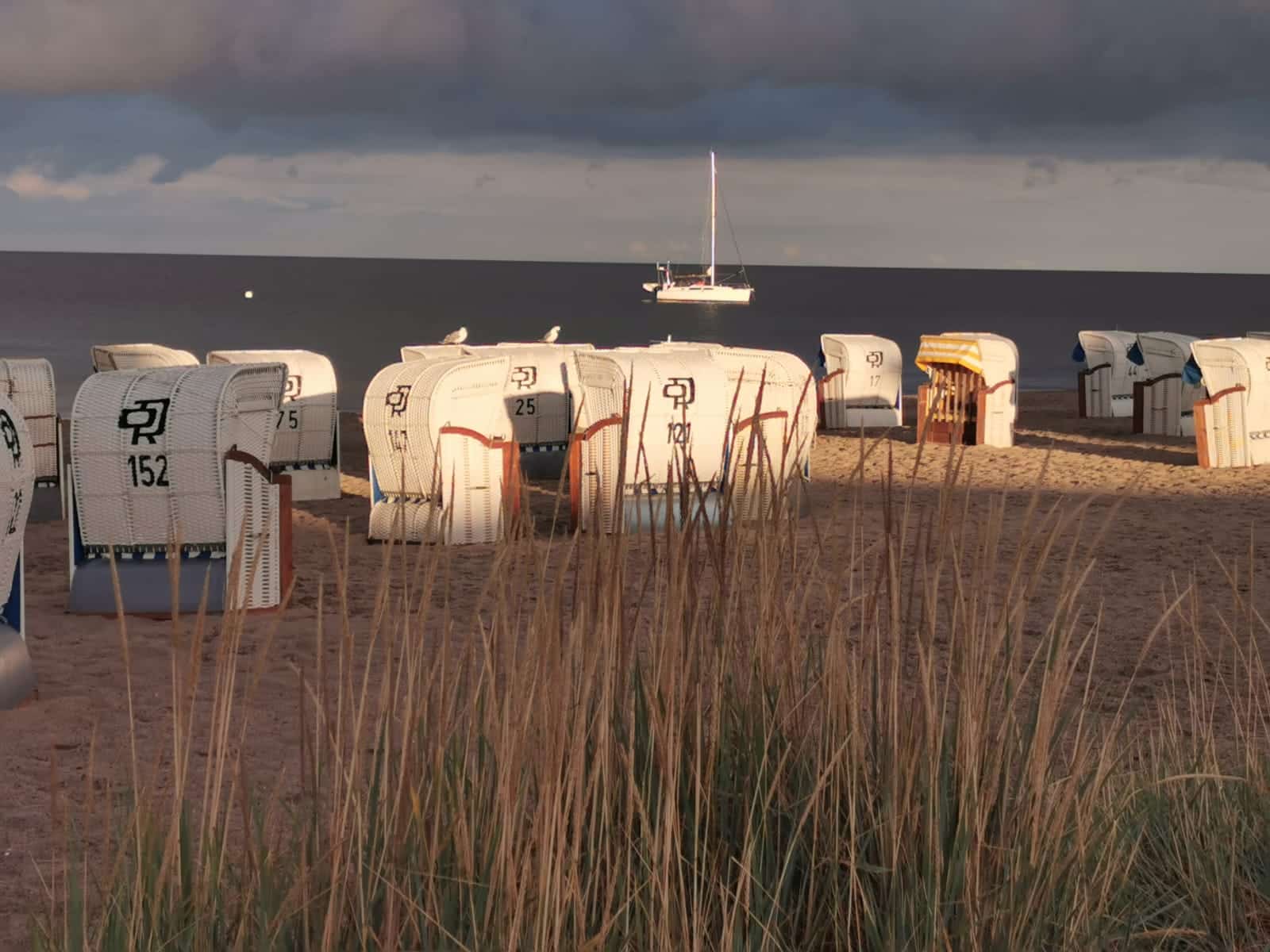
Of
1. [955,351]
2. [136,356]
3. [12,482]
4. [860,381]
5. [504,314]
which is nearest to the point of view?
[12,482]

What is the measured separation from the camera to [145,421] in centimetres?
731

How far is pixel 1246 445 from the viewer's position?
45.2 feet

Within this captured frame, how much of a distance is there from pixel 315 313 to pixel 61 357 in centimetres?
3228

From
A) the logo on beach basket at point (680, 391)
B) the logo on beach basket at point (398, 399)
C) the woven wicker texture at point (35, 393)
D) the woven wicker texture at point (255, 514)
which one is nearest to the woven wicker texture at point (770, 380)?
the logo on beach basket at point (680, 391)

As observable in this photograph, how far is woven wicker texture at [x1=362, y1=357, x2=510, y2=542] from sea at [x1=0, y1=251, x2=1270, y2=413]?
65.3 feet

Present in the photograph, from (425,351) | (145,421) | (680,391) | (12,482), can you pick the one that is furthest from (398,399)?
(12,482)

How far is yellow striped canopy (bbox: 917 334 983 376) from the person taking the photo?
16109 millimetres

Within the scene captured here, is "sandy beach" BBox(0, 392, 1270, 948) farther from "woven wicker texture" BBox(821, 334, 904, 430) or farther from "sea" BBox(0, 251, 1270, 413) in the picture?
"sea" BBox(0, 251, 1270, 413)

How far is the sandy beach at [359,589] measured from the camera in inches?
163

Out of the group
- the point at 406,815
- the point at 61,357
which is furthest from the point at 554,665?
the point at 61,357

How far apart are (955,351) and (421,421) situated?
8333 mm

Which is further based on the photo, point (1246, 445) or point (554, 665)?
point (1246, 445)

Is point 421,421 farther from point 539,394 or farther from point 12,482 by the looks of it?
point 12,482

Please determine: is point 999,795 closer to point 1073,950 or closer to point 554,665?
point 1073,950
